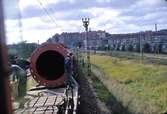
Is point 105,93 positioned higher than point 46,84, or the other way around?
point 46,84

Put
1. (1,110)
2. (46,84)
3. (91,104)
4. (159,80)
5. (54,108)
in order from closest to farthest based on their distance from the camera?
(1,110) → (54,108) → (46,84) → (91,104) → (159,80)

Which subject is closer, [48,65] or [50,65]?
[50,65]

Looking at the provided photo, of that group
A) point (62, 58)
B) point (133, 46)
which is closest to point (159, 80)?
point (62, 58)

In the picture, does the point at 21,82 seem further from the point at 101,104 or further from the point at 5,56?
the point at 101,104

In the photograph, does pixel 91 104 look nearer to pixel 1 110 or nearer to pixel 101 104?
pixel 101 104

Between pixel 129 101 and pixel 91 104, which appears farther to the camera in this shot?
pixel 129 101

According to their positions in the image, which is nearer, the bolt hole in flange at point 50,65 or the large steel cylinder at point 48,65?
the large steel cylinder at point 48,65

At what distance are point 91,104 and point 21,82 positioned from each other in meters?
8.79

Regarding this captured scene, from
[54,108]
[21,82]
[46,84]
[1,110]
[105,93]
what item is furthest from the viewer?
[105,93]

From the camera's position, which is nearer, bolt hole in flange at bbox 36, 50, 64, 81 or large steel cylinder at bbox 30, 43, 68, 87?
large steel cylinder at bbox 30, 43, 68, 87

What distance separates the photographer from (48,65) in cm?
1297

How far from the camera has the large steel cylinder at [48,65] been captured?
11.8 meters

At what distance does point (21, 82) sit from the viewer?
24.8 feet

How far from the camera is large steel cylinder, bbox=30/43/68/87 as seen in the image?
11.8 metres
